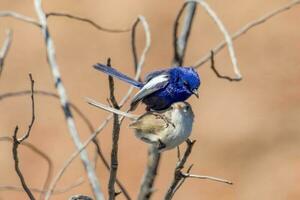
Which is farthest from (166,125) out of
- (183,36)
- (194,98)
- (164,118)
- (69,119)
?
(194,98)

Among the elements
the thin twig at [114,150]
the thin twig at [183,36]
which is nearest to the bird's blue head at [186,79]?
the thin twig at [114,150]

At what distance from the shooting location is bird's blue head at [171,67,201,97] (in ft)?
4.33

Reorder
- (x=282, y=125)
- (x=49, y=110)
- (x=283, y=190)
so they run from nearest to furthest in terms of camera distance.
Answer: (x=283, y=190), (x=282, y=125), (x=49, y=110)

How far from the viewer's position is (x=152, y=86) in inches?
52.5

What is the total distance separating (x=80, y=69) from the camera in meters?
5.01

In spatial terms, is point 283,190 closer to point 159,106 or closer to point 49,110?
point 49,110

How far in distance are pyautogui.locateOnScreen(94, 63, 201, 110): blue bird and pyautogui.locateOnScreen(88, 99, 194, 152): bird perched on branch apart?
29 millimetres

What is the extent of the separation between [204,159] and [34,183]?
910 mm

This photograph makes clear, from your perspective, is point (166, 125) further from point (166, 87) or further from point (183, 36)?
point (183, 36)

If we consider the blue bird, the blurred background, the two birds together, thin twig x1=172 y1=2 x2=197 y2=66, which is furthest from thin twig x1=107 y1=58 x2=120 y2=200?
the blurred background

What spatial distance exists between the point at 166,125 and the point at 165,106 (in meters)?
0.08

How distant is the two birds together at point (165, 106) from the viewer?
1.23m

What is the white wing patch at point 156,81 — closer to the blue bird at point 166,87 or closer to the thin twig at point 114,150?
the blue bird at point 166,87

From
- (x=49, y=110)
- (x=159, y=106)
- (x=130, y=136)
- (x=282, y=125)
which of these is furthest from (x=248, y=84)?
→ (x=159, y=106)
